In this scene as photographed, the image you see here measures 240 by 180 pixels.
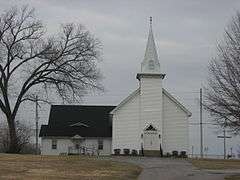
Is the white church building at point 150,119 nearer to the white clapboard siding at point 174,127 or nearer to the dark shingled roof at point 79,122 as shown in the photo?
the white clapboard siding at point 174,127

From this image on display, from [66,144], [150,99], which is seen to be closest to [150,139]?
[150,99]

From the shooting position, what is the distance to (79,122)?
71188 mm

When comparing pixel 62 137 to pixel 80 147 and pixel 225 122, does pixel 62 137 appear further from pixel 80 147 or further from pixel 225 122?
pixel 225 122

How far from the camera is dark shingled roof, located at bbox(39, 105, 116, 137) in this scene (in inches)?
2717

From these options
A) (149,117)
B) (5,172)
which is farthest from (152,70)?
(5,172)

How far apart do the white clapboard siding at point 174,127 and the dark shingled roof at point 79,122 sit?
313 inches

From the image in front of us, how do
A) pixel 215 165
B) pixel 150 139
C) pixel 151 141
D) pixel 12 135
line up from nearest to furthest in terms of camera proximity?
1. pixel 215 165
2. pixel 12 135
3. pixel 150 139
4. pixel 151 141

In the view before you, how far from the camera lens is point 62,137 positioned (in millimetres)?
68438

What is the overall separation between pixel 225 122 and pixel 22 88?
29.2 metres

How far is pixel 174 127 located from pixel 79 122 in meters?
13.4

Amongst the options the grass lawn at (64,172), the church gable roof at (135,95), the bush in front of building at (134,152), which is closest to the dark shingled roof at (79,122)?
the church gable roof at (135,95)

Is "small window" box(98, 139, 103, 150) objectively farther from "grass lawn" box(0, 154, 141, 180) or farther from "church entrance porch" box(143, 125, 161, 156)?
"grass lawn" box(0, 154, 141, 180)

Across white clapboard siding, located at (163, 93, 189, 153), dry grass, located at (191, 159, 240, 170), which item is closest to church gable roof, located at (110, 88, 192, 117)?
white clapboard siding, located at (163, 93, 189, 153)

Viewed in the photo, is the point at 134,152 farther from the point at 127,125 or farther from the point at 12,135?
the point at 12,135
